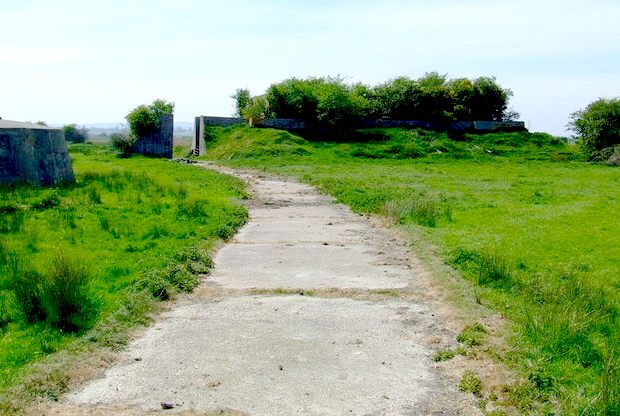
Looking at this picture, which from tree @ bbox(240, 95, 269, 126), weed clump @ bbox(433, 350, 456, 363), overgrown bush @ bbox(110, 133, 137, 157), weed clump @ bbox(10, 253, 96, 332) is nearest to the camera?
weed clump @ bbox(433, 350, 456, 363)

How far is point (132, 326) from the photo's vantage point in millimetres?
6992

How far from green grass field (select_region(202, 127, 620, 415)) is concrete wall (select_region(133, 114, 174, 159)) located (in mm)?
2783

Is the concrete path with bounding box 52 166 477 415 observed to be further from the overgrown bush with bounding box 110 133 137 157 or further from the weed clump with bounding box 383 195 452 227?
the overgrown bush with bounding box 110 133 137 157

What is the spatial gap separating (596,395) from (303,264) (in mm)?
5735

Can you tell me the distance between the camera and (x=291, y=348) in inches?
253

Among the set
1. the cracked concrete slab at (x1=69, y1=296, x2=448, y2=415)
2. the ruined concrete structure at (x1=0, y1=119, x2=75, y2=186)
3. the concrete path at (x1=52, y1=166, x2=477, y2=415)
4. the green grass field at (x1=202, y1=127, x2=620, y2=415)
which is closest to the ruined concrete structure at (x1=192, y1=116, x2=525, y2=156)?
the green grass field at (x1=202, y1=127, x2=620, y2=415)

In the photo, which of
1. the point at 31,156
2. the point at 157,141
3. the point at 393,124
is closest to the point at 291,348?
the point at 31,156

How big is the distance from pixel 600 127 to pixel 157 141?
1037 inches

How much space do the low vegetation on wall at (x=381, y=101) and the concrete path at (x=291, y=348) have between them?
30.5 m

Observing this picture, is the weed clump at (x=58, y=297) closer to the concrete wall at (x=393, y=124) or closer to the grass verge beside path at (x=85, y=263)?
the grass verge beside path at (x=85, y=263)

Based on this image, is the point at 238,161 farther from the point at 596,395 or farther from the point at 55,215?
the point at 596,395

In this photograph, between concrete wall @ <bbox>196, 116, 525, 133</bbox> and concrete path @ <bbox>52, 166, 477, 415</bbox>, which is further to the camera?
concrete wall @ <bbox>196, 116, 525, 133</bbox>

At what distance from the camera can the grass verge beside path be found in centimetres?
615

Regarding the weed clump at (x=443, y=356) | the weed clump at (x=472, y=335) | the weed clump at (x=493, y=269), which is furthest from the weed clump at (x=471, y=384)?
the weed clump at (x=493, y=269)
